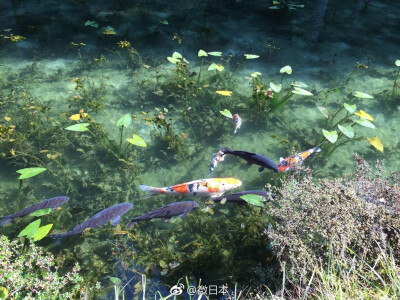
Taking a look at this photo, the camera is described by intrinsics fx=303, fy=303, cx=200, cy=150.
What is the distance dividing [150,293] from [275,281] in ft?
4.15

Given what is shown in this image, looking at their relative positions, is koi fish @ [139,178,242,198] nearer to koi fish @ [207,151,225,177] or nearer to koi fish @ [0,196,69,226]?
koi fish @ [207,151,225,177]

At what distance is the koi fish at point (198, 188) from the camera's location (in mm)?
3797

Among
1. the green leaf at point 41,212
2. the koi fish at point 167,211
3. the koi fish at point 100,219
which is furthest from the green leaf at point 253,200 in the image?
the green leaf at point 41,212

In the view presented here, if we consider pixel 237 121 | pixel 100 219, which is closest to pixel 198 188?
pixel 100 219

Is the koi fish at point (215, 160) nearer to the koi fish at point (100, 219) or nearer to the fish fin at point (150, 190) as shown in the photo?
the fish fin at point (150, 190)

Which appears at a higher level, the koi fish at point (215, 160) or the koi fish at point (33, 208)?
the koi fish at point (33, 208)

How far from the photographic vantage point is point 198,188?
3830mm

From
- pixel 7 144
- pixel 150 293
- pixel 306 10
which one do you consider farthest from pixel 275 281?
pixel 306 10

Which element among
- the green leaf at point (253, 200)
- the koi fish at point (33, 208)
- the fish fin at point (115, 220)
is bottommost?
the fish fin at point (115, 220)

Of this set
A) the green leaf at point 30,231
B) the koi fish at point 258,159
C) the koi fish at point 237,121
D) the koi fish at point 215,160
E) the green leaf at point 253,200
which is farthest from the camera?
the koi fish at point 237,121

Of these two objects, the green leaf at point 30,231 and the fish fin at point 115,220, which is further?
the fish fin at point 115,220

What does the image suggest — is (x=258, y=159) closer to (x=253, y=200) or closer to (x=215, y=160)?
(x=215, y=160)

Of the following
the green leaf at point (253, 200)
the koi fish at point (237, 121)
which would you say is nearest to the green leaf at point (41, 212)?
the green leaf at point (253, 200)

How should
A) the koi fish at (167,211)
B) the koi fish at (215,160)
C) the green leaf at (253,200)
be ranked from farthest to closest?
the koi fish at (215,160) < the koi fish at (167,211) < the green leaf at (253,200)
